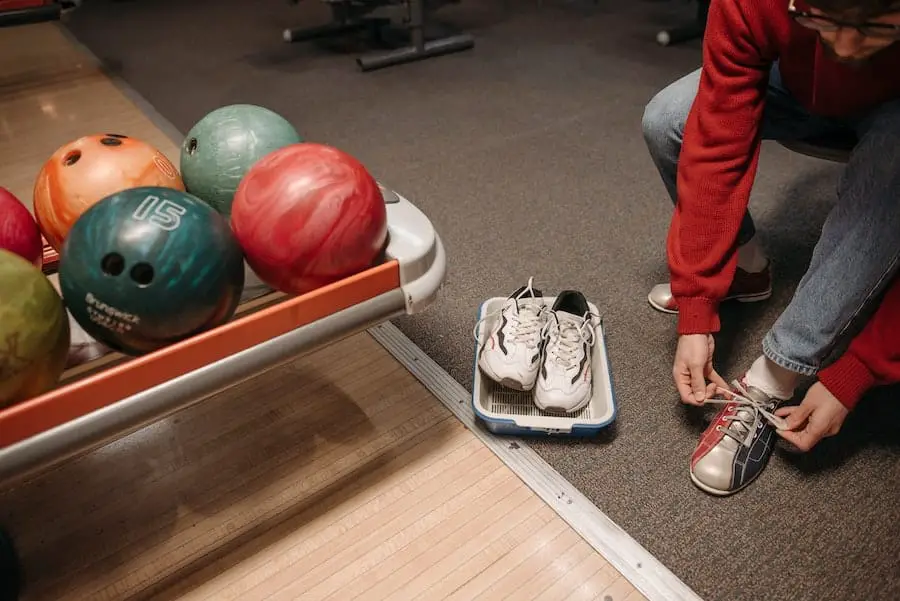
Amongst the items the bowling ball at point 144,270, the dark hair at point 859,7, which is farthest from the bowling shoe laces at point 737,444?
the bowling ball at point 144,270

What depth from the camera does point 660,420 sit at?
1.20 metres

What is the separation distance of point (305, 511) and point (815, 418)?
0.79 metres

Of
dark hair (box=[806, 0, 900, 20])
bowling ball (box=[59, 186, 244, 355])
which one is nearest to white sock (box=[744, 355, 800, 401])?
dark hair (box=[806, 0, 900, 20])

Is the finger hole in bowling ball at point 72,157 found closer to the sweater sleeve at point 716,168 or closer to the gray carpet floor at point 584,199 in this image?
the gray carpet floor at point 584,199

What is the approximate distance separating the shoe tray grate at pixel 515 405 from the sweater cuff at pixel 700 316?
0.23 meters

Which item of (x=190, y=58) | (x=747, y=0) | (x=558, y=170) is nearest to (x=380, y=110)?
(x=558, y=170)

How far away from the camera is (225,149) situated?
1.06m

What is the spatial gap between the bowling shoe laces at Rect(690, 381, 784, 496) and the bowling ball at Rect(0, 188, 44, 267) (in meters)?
1.05

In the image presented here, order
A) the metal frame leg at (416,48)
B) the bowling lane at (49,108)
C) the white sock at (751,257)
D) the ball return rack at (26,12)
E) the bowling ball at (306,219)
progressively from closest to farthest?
the bowling ball at (306,219) → the white sock at (751,257) → the bowling lane at (49,108) → the ball return rack at (26,12) → the metal frame leg at (416,48)

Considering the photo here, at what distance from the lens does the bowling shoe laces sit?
107 centimetres

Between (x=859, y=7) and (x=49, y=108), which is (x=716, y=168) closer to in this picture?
(x=859, y=7)

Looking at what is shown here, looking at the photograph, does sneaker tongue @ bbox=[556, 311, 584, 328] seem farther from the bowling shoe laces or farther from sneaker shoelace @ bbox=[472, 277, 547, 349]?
the bowling shoe laces

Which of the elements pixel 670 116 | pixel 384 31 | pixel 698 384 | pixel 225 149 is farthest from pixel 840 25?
pixel 384 31

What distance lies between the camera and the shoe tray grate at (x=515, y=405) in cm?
117
